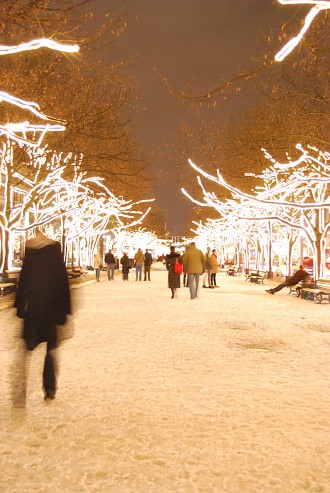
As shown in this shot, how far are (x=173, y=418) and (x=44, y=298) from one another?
1700mm

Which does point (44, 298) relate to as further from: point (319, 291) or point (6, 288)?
point (319, 291)

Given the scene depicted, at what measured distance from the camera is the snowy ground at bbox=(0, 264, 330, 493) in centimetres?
454

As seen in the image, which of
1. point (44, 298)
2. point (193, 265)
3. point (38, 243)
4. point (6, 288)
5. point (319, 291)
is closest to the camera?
point (44, 298)

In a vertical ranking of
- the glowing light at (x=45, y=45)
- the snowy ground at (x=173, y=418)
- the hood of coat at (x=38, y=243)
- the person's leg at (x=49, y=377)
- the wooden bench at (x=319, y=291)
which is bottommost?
the snowy ground at (x=173, y=418)

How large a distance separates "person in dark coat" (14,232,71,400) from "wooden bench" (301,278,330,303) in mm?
16949

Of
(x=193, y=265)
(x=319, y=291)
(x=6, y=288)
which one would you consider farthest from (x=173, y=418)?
(x=6, y=288)

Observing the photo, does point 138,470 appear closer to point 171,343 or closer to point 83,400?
point 83,400

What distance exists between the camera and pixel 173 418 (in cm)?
616

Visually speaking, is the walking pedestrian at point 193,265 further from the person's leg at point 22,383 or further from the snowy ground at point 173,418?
the person's leg at point 22,383

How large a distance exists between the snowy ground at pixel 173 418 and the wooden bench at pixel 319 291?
10.9 m

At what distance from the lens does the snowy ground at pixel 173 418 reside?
454 centimetres

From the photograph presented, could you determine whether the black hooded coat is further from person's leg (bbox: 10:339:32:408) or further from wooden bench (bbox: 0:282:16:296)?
wooden bench (bbox: 0:282:16:296)

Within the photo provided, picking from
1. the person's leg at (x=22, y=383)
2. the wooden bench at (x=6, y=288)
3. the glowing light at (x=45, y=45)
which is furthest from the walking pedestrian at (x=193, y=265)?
the person's leg at (x=22, y=383)

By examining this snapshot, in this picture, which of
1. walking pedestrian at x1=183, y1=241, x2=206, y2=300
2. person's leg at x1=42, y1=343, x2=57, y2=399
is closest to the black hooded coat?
person's leg at x1=42, y1=343, x2=57, y2=399
